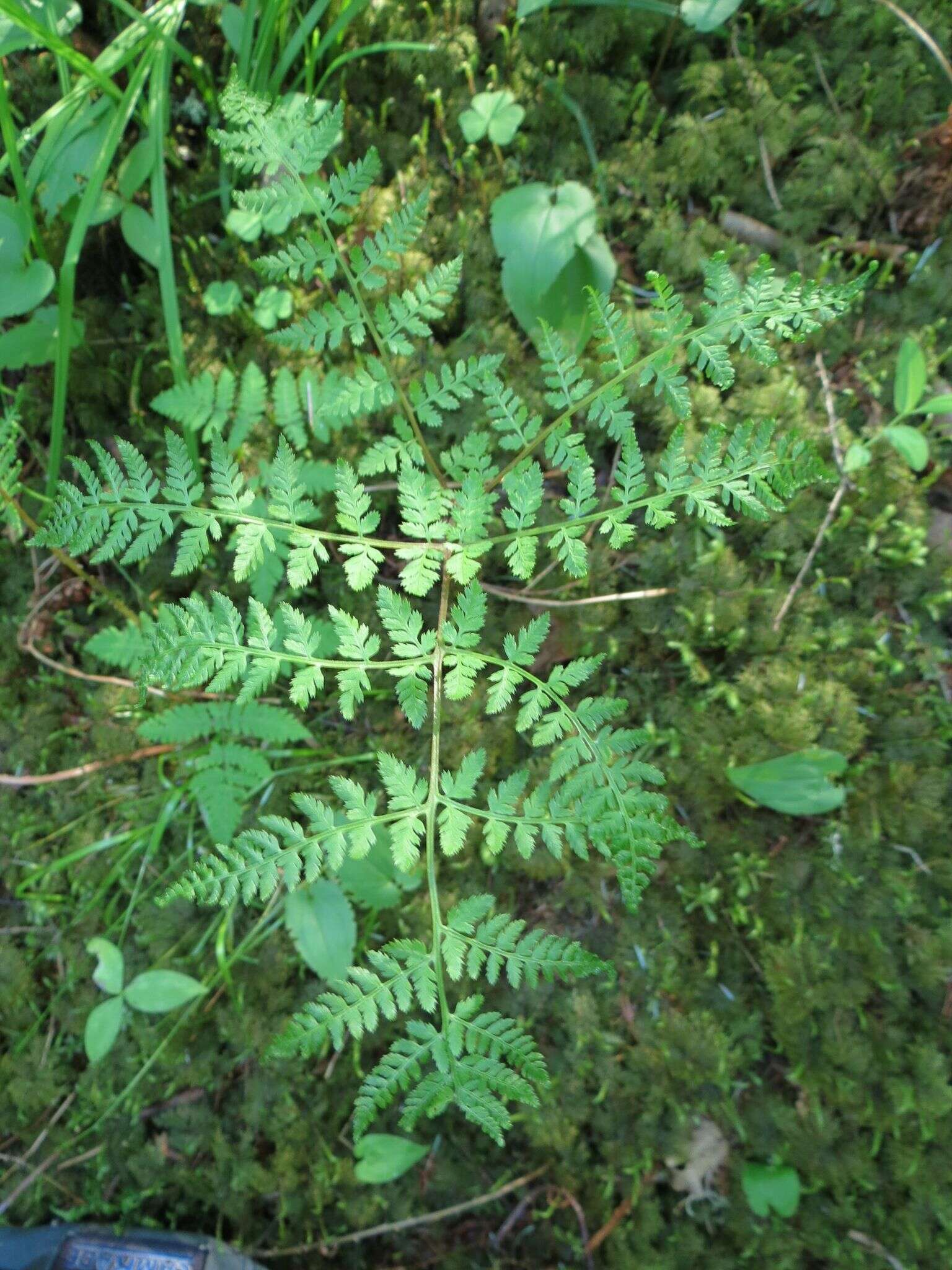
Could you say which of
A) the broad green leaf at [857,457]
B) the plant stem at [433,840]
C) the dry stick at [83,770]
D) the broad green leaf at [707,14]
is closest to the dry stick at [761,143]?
the broad green leaf at [707,14]

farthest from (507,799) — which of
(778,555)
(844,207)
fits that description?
(844,207)

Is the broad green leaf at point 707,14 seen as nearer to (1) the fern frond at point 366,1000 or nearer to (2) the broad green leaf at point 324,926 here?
(1) the fern frond at point 366,1000

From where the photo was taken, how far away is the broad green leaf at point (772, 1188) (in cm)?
231

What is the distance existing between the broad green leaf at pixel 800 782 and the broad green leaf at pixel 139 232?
7.88 ft

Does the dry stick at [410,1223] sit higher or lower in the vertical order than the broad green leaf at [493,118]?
lower

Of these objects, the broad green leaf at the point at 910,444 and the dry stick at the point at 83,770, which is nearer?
the broad green leaf at the point at 910,444

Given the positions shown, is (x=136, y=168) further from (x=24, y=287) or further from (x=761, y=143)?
(x=761, y=143)

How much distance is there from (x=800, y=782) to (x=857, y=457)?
39.2 inches

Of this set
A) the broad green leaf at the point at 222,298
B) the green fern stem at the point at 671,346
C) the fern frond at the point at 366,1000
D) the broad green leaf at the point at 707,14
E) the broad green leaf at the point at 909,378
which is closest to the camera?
the fern frond at the point at 366,1000

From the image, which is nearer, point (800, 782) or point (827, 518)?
point (800, 782)

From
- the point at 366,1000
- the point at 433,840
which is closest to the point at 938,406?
the point at 433,840

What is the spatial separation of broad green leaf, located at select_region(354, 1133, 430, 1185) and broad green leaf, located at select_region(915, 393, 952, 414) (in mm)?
2567

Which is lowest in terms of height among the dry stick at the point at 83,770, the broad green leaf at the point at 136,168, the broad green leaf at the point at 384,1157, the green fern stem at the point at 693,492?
the broad green leaf at the point at 384,1157

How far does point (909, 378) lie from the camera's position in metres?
2.32
